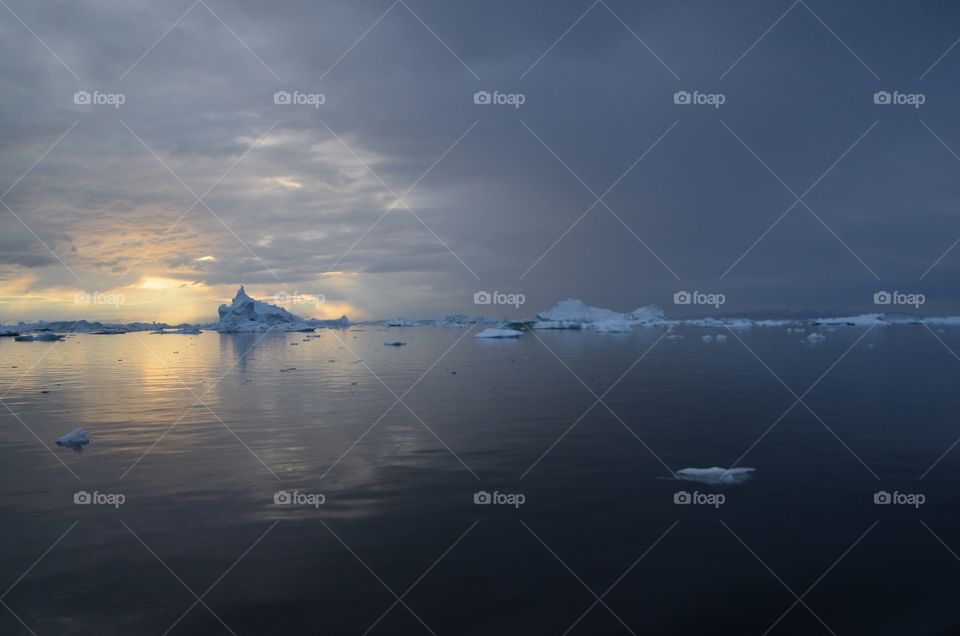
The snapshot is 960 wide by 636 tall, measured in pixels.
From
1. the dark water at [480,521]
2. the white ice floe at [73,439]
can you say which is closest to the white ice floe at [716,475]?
the dark water at [480,521]

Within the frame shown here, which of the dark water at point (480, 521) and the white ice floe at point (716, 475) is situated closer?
the dark water at point (480, 521)

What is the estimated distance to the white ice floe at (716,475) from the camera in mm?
12766

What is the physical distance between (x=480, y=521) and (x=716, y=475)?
534cm

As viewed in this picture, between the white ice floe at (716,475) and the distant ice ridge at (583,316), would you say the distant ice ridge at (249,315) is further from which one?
the white ice floe at (716,475)

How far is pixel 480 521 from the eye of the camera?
424 inches

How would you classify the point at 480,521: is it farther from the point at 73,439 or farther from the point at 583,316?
the point at 583,316

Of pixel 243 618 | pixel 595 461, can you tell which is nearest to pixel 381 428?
pixel 595 461

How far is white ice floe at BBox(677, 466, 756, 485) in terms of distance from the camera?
1277 cm

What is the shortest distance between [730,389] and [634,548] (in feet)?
61.7

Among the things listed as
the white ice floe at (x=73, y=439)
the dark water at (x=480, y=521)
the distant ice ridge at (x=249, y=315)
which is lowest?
the dark water at (x=480, y=521)

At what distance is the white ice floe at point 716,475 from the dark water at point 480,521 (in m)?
0.39

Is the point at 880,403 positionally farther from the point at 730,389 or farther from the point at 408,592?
the point at 408,592

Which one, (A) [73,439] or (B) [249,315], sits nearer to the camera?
(A) [73,439]

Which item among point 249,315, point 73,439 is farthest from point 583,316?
point 73,439
